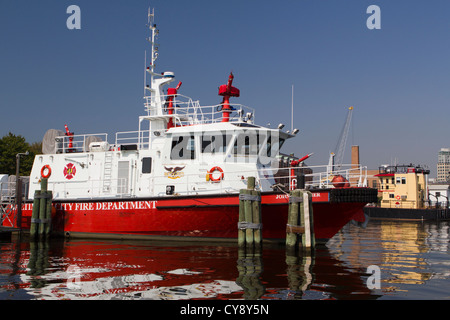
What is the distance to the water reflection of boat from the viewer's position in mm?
7699

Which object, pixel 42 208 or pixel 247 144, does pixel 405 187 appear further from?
pixel 42 208

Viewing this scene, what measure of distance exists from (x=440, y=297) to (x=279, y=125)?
8.29 m

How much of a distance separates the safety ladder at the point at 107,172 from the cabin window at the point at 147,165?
1.57 meters

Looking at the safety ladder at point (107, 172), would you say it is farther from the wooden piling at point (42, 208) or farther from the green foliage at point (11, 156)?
the green foliage at point (11, 156)

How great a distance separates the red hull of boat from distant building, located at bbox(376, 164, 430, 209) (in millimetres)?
31998

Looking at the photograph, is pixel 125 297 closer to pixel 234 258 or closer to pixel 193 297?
pixel 193 297

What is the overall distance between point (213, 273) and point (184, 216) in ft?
15.9

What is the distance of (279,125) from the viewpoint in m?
14.7

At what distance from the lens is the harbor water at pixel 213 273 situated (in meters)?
7.71

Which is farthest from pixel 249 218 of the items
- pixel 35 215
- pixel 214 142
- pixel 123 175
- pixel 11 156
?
pixel 11 156

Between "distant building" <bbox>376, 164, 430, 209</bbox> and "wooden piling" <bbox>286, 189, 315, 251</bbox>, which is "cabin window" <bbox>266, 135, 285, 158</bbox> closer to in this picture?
"wooden piling" <bbox>286, 189, 315, 251</bbox>

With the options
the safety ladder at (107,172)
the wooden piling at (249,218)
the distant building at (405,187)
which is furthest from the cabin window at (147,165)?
the distant building at (405,187)

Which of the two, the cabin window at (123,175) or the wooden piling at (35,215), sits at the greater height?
the cabin window at (123,175)

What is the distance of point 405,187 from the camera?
4294 cm
